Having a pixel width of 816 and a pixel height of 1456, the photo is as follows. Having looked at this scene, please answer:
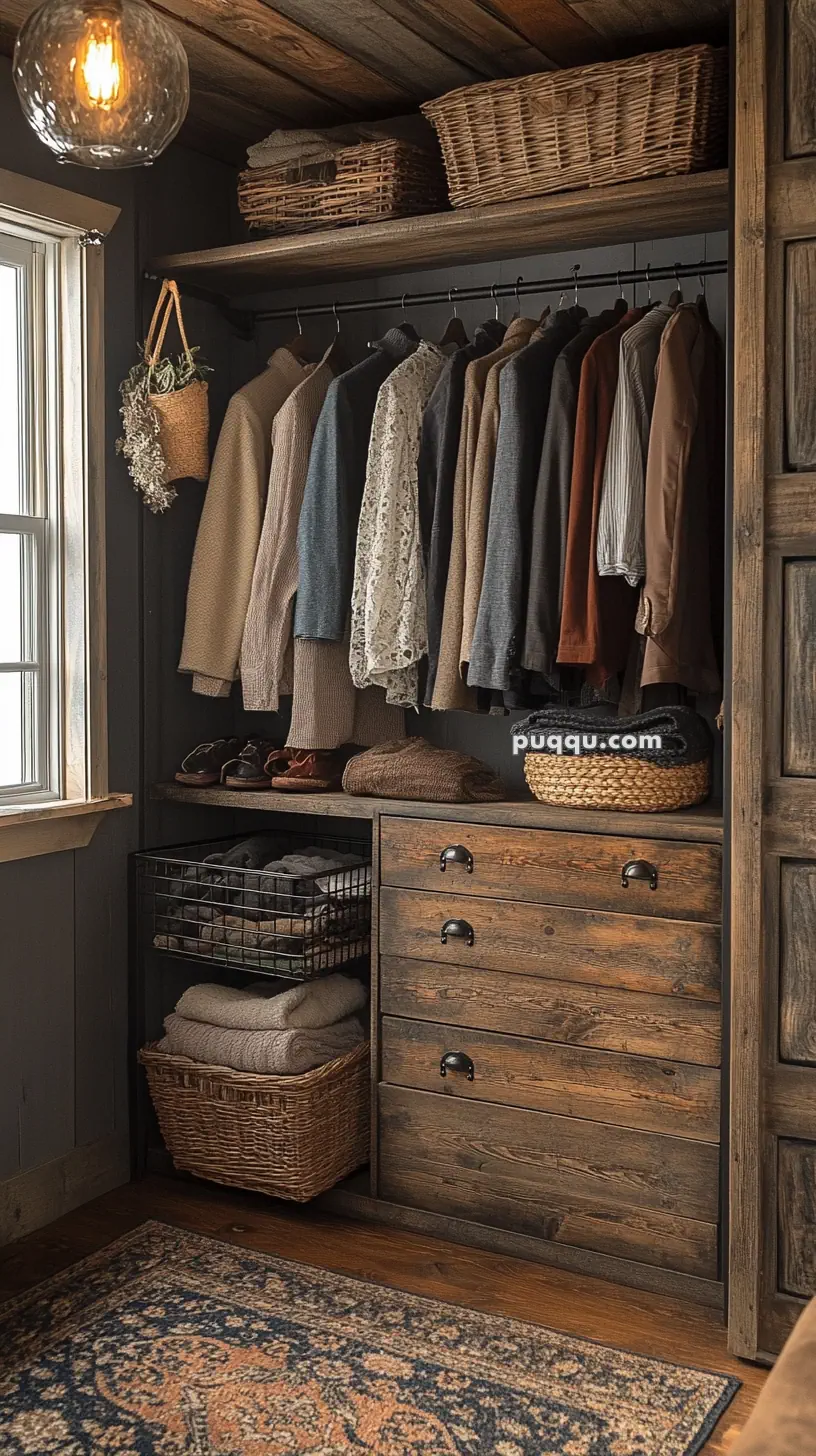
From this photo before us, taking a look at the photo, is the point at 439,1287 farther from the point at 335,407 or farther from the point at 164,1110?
the point at 335,407

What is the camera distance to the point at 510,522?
277cm

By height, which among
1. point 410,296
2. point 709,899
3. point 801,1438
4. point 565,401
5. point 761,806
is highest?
point 410,296

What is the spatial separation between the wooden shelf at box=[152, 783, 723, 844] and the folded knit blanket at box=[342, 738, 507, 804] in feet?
0.08

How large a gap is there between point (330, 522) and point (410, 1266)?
1653 millimetres

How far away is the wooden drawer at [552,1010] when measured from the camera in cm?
256

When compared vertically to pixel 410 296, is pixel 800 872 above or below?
below

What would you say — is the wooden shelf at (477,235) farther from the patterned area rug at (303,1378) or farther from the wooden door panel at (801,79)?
the patterned area rug at (303,1378)

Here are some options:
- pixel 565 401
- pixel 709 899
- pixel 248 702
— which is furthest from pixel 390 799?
pixel 565 401

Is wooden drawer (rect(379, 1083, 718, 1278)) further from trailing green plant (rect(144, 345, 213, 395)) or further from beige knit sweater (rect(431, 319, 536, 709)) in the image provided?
trailing green plant (rect(144, 345, 213, 395))

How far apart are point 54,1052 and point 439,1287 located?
1005mm

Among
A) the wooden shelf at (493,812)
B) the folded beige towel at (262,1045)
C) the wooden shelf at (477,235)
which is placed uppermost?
the wooden shelf at (477,235)

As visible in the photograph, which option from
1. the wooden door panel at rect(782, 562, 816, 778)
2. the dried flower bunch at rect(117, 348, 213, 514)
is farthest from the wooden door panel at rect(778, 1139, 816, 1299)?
the dried flower bunch at rect(117, 348, 213, 514)

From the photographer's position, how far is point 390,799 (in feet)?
9.63

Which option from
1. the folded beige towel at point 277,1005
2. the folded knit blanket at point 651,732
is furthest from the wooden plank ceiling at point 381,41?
the folded beige towel at point 277,1005
